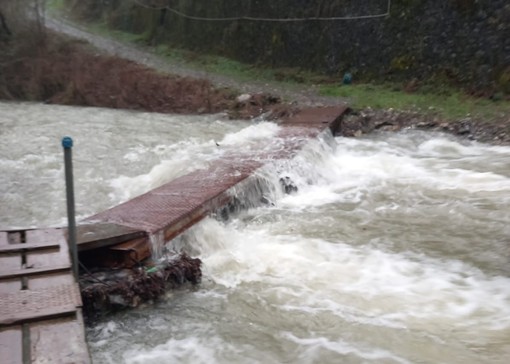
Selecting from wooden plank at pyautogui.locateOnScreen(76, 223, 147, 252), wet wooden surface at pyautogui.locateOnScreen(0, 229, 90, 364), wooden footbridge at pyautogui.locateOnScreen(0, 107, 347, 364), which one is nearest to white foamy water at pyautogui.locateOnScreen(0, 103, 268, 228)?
wooden footbridge at pyautogui.locateOnScreen(0, 107, 347, 364)

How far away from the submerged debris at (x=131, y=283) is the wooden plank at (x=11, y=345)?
86 centimetres

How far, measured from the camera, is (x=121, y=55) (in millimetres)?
23016

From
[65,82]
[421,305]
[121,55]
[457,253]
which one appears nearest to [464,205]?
[457,253]

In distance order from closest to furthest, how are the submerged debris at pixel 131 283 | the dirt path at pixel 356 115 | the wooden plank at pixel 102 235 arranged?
the submerged debris at pixel 131 283
the wooden plank at pixel 102 235
the dirt path at pixel 356 115

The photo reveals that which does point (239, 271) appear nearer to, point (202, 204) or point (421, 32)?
point (202, 204)

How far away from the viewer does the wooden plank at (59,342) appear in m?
3.25

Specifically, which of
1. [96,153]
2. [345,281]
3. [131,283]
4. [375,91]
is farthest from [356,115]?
[131,283]

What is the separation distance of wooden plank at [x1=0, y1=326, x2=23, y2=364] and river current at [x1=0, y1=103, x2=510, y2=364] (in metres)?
0.66

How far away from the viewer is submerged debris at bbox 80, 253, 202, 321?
14.4 ft

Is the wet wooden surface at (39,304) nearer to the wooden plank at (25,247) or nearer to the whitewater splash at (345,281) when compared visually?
the wooden plank at (25,247)

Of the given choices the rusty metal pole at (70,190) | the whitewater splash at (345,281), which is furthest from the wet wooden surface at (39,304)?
the whitewater splash at (345,281)

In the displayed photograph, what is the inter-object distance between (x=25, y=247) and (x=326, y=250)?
9.28ft

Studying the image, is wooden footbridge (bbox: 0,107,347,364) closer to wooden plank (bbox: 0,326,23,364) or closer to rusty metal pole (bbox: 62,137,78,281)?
Result: wooden plank (bbox: 0,326,23,364)

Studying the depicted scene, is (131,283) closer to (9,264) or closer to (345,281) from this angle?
(9,264)
